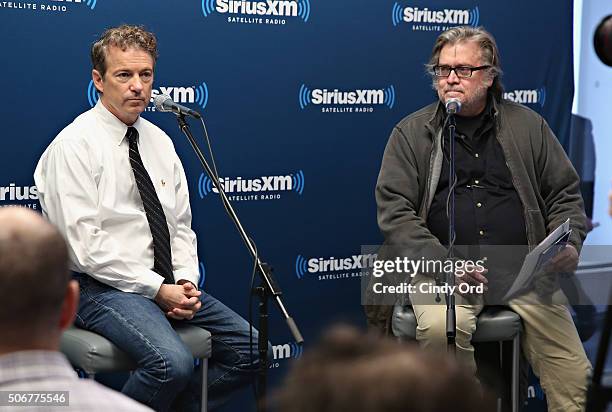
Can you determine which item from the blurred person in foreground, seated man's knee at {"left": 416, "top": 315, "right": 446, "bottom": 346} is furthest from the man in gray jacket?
the blurred person in foreground

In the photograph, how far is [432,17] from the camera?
15.7 ft

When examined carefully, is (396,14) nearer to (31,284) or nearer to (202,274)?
(202,274)

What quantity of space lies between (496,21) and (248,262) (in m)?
1.85

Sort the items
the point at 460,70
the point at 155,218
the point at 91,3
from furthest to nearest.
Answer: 1. the point at 460,70
2. the point at 91,3
3. the point at 155,218

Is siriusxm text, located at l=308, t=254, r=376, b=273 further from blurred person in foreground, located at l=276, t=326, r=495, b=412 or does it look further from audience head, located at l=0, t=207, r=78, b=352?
blurred person in foreground, located at l=276, t=326, r=495, b=412

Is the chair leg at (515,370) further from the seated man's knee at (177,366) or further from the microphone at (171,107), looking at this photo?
the microphone at (171,107)

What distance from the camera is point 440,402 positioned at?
91 centimetres

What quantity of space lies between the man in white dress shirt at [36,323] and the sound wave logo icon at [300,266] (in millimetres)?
3015

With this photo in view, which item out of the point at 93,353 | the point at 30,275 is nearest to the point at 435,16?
the point at 93,353

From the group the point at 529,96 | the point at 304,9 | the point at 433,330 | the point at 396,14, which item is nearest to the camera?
the point at 433,330

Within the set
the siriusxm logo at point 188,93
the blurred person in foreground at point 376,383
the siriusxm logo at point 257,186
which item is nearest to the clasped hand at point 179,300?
the siriusxm logo at point 257,186

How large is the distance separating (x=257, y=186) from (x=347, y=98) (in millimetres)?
641

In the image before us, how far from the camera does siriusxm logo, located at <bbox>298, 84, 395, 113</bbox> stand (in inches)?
177

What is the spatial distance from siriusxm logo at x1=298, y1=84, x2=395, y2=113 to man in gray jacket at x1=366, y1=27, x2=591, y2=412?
553mm
